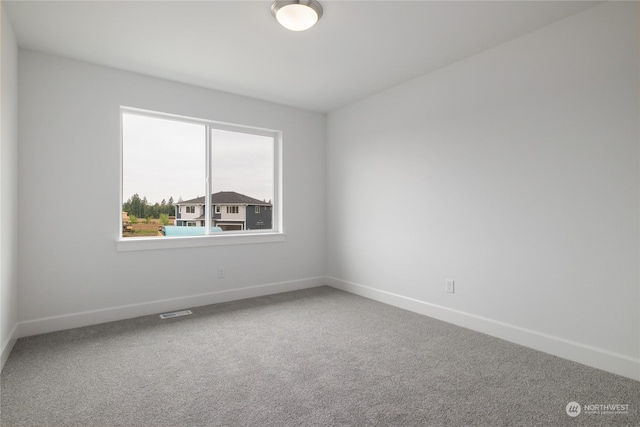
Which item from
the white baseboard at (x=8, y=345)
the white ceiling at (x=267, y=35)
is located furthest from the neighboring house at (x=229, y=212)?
the white baseboard at (x=8, y=345)

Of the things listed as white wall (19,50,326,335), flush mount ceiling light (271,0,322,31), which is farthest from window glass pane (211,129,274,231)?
flush mount ceiling light (271,0,322,31)

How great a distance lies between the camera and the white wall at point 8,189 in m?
2.39

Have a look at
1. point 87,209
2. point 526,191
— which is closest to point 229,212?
point 87,209

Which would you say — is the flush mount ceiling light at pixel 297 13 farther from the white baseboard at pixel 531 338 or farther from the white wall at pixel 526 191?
the white baseboard at pixel 531 338

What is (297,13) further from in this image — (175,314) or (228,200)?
(175,314)

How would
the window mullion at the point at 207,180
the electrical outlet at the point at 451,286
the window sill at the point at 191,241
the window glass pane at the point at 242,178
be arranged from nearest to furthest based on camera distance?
the electrical outlet at the point at 451,286, the window sill at the point at 191,241, the window mullion at the point at 207,180, the window glass pane at the point at 242,178

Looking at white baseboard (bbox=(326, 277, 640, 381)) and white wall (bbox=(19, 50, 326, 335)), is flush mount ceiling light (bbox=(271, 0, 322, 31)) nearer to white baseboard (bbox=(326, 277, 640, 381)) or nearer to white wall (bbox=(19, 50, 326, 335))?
white wall (bbox=(19, 50, 326, 335))

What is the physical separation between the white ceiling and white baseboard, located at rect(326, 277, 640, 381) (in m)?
2.41

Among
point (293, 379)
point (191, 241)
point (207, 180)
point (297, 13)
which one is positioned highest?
point (297, 13)

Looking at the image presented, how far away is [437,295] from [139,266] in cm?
308

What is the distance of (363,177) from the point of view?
14.3ft

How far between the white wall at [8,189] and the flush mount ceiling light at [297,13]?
74.1 inches

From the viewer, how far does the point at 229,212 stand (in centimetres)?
429

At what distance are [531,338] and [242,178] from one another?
3.49 meters
